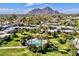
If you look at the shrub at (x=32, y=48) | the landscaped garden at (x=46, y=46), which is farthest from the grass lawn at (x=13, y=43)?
the shrub at (x=32, y=48)

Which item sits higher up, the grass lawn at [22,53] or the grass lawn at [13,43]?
the grass lawn at [13,43]

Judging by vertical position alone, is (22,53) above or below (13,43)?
below

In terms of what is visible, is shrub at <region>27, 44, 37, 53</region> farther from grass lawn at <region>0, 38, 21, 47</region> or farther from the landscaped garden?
grass lawn at <region>0, 38, 21, 47</region>

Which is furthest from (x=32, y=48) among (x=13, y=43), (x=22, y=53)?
(x=13, y=43)

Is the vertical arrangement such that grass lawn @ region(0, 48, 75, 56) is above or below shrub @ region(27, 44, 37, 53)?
below

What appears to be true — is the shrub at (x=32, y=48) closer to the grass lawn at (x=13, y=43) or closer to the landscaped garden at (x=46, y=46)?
the landscaped garden at (x=46, y=46)

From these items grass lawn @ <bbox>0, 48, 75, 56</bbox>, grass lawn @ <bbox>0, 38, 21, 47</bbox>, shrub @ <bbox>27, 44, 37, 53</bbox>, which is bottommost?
grass lawn @ <bbox>0, 48, 75, 56</bbox>

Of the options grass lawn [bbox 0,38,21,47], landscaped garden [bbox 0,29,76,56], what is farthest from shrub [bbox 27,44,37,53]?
grass lawn [bbox 0,38,21,47]

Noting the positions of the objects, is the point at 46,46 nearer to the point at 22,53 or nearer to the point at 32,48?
the point at 32,48

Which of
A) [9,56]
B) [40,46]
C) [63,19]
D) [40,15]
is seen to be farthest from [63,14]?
[9,56]

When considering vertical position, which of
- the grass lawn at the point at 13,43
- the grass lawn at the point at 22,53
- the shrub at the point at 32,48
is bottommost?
the grass lawn at the point at 22,53

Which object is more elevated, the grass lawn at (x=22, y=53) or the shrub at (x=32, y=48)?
the shrub at (x=32, y=48)
